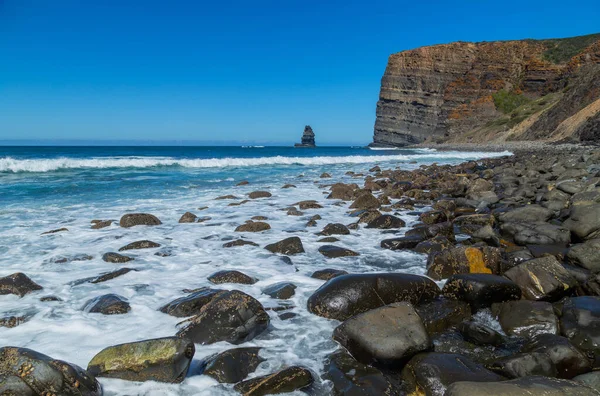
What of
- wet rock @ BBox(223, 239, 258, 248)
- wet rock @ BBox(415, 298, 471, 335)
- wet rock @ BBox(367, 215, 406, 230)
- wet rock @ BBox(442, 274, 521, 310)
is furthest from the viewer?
wet rock @ BBox(367, 215, 406, 230)

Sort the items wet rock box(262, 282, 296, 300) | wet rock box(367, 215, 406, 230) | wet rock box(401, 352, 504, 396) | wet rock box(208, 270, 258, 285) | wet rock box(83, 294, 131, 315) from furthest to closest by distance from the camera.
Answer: wet rock box(367, 215, 406, 230), wet rock box(208, 270, 258, 285), wet rock box(262, 282, 296, 300), wet rock box(83, 294, 131, 315), wet rock box(401, 352, 504, 396)

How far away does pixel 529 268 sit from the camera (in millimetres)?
4273

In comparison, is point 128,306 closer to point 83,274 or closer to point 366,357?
point 83,274

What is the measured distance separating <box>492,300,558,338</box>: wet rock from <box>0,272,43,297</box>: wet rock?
17.5 feet

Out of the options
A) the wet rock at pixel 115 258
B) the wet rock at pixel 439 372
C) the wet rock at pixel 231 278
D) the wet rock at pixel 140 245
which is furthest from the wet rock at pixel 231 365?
the wet rock at pixel 140 245

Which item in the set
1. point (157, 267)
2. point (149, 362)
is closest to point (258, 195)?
point (157, 267)

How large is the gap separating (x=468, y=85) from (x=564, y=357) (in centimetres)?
9481

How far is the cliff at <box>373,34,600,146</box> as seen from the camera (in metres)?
76.6

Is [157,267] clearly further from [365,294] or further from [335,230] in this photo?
[335,230]

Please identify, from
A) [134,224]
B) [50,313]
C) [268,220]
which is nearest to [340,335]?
[50,313]

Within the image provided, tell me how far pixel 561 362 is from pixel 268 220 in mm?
6701

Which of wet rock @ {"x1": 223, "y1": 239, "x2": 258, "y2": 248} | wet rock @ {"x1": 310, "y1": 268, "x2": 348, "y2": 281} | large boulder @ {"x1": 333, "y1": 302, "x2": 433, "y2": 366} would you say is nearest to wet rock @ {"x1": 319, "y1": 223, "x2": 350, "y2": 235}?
wet rock @ {"x1": 223, "y1": 239, "x2": 258, "y2": 248}

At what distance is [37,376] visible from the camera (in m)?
2.52

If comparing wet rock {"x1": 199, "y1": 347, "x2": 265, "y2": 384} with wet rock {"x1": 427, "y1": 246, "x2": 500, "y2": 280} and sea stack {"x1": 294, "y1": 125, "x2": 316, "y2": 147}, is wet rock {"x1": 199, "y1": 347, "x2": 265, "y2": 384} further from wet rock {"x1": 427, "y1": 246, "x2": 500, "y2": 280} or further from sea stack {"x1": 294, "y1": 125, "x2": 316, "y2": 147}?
sea stack {"x1": 294, "y1": 125, "x2": 316, "y2": 147}
